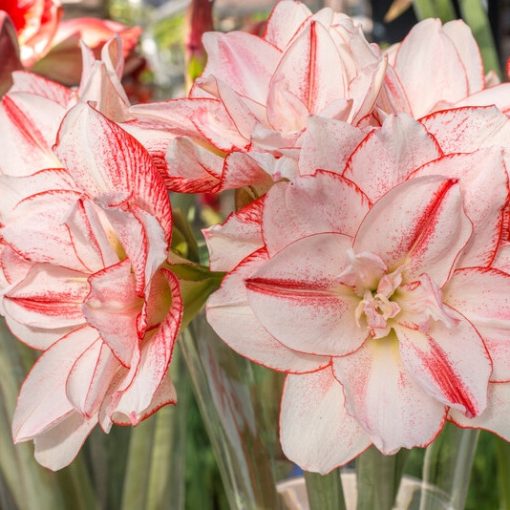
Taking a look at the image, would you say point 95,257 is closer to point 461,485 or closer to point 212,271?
point 212,271

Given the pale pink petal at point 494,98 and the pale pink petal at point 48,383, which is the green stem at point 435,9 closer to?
the pale pink petal at point 494,98

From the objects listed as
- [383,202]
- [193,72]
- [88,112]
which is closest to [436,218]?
[383,202]

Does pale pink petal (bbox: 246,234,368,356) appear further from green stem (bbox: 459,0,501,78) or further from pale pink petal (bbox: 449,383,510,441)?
green stem (bbox: 459,0,501,78)

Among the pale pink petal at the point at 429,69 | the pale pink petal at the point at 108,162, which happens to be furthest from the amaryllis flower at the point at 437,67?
the pale pink petal at the point at 108,162

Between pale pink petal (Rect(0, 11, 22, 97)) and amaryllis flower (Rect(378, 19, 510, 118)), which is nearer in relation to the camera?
amaryllis flower (Rect(378, 19, 510, 118))

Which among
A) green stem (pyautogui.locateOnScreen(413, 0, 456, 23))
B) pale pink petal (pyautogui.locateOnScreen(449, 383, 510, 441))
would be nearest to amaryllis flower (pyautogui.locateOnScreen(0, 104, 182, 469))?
pale pink petal (pyautogui.locateOnScreen(449, 383, 510, 441))

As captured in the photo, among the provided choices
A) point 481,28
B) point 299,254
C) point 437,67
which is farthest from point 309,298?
point 481,28
